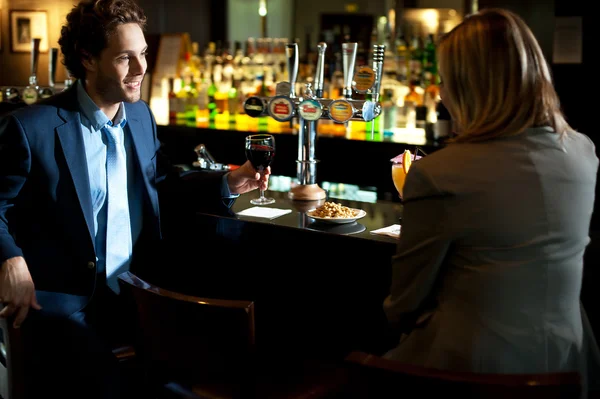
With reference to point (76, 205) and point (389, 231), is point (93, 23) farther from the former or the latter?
point (389, 231)

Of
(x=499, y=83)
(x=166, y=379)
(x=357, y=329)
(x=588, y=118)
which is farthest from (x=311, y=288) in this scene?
(x=588, y=118)

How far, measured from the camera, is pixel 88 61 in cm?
188

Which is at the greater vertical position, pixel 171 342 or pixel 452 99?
pixel 452 99

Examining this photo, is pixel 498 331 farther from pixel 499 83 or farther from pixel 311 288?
pixel 311 288

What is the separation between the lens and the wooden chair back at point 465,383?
1.01 meters

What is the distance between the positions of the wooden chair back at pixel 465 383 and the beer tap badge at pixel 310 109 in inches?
47.4

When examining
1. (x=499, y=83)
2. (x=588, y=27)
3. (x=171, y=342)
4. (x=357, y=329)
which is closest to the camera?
(x=499, y=83)

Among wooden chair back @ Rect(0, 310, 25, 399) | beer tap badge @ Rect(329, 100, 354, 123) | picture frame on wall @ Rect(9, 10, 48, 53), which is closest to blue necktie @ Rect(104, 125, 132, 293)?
wooden chair back @ Rect(0, 310, 25, 399)

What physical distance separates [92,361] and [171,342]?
49cm

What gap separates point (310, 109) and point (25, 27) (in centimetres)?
296

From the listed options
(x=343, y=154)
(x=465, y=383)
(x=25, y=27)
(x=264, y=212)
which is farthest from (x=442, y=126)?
(x=25, y=27)

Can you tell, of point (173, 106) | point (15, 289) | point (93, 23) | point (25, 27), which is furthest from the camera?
point (25, 27)

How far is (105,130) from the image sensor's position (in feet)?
6.23

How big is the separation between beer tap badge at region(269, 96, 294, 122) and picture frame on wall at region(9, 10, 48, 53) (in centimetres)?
272
